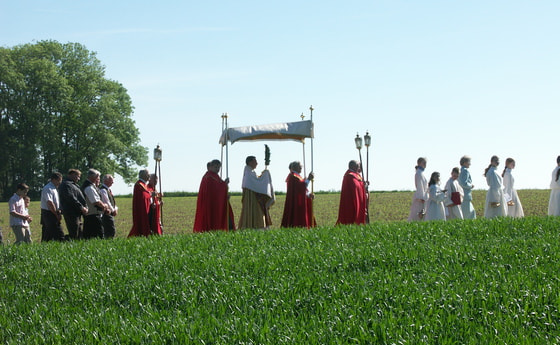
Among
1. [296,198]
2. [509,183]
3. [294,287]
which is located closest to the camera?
[294,287]

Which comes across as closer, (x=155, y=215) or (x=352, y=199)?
(x=155, y=215)

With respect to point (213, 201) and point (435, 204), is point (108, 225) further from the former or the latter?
point (435, 204)

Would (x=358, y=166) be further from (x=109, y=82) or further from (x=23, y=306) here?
(x=109, y=82)

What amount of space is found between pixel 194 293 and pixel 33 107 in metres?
48.8

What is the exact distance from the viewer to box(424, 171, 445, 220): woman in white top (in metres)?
18.6

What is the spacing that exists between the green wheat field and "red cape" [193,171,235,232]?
107 inches

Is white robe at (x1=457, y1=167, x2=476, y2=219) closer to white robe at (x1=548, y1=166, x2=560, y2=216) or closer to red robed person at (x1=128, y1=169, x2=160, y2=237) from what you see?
white robe at (x1=548, y1=166, x2=560, y2=216)

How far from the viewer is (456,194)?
1916 centimetres

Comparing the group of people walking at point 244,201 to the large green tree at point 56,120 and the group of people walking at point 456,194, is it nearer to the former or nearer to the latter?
the group of people walking at point 456,194

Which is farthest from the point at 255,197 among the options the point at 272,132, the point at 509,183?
the point at 509,183

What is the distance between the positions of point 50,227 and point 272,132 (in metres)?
6.35

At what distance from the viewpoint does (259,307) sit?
327 inches

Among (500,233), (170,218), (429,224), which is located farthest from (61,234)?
(170,218)

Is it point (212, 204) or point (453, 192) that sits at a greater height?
point (453, 192)
